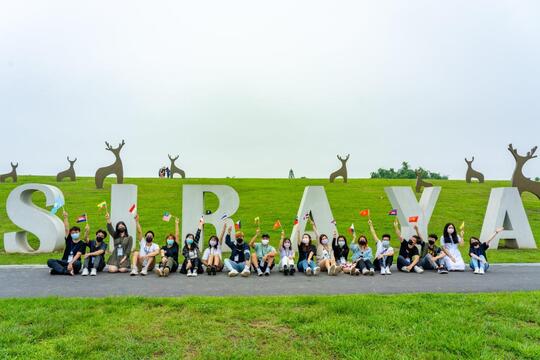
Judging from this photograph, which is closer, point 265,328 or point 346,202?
point 265,328

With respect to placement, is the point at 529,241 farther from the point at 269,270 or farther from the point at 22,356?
the point at 22,356

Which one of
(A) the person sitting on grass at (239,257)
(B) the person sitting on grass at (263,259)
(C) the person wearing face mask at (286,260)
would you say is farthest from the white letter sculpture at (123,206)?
(C) the person wearing face mask at (286,260)

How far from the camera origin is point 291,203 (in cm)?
2416

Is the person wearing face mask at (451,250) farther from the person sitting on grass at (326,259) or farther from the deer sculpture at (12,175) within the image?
the deer sculpture at (12,175)

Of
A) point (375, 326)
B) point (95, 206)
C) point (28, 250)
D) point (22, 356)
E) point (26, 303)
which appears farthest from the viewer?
point (95, 206)

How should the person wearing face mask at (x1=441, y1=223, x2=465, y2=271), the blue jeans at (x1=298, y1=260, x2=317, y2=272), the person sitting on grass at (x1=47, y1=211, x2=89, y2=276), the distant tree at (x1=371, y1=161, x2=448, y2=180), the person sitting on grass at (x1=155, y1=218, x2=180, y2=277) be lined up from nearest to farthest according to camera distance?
the person sitting on grass at (x1=155, y1=218, x2=180, y2=277), the person sitting on grass at (x1=47, y1=211, x2=89, y2=276), the blue jeans at (x1=298, y1=260, x2=317, y2=272), the person wearing face mask at (x1=441, y1=223, x2=465, y2=271), the distant tree at (x1=371, y1=161, x2=448, y2=180)

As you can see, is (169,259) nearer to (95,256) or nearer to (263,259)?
(95,256)

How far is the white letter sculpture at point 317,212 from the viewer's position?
12.6 m

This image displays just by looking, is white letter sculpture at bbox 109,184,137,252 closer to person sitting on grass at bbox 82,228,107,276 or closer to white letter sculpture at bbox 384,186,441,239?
person sitting on grass at bbox 82,228,107,276

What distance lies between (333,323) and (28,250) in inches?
472

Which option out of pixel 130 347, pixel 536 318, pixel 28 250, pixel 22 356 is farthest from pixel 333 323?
pixel 28 250

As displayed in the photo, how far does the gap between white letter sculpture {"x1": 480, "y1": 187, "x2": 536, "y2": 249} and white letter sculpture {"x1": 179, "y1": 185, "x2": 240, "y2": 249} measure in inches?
368

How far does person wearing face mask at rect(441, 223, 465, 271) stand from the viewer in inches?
410

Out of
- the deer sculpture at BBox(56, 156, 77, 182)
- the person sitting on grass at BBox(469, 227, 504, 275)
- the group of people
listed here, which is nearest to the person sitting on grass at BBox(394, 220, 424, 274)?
the group of people
